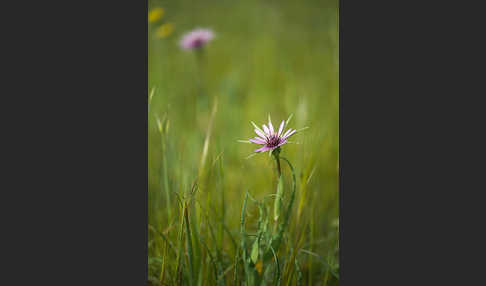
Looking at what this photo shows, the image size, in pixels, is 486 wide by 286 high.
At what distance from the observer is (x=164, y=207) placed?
133 centimetres

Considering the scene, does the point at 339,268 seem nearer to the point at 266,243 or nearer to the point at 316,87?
the point at 266,243

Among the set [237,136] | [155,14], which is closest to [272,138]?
[237,136]

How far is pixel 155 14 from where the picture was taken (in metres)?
1.46

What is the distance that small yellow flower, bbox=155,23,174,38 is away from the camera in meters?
1.59

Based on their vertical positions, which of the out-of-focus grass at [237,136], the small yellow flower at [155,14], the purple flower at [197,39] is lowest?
the out-of-focus grass at [237,136]

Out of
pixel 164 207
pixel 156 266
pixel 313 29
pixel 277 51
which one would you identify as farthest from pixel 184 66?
pixel 156 266

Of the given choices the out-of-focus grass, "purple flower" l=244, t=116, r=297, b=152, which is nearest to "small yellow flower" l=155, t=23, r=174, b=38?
the out-of-focus grass

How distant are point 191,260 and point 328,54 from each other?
122 cm

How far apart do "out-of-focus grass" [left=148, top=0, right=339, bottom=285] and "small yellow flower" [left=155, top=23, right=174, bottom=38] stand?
0.03m

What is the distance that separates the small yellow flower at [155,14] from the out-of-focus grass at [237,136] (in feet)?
0.09

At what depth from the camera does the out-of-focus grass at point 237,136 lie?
1.13 m

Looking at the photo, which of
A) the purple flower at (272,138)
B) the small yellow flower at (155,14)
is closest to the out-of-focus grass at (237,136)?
the small yellow flower at (155,14)

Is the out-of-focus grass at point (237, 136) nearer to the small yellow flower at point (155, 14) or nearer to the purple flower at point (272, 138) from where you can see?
the small yellow flower at point (155, 14)

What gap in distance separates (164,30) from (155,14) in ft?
0.52
